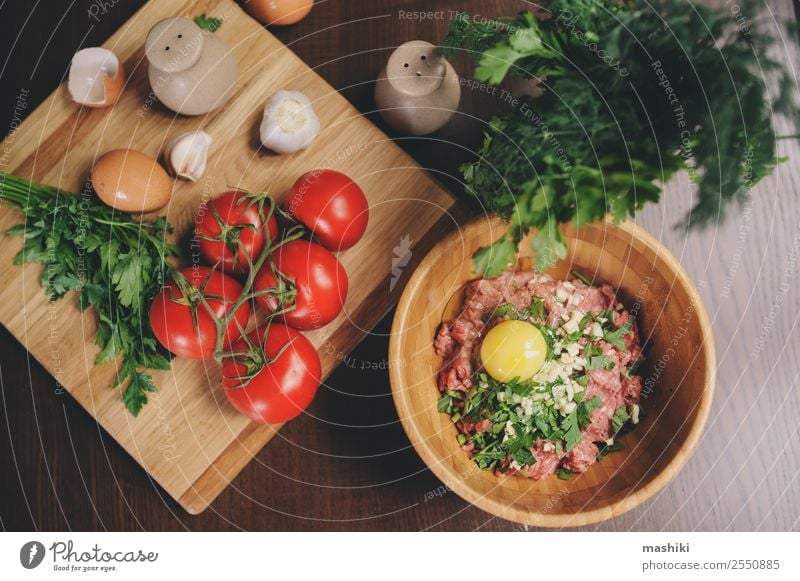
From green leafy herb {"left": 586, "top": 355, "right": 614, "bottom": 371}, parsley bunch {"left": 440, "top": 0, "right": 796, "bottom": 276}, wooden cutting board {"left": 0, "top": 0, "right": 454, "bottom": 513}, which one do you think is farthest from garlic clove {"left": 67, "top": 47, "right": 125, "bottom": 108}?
green leafy herb {"left": 586, "top": 355, "right": 614, "bottom": 371}

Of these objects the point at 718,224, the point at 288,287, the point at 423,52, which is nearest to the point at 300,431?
the point at 288,287

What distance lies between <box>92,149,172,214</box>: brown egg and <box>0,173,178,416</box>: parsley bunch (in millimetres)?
21

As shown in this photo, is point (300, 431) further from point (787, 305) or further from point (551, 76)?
point (787, 305)

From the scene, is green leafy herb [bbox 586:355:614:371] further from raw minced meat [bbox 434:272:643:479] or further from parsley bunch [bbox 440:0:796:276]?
parsley bunch [bbox 440:0:796:276]

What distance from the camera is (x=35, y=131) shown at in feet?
→ 2.61

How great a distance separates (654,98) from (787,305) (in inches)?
15.7

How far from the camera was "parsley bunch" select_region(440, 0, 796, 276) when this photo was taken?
630 millimetres

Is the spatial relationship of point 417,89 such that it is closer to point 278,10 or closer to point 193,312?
point 278,10

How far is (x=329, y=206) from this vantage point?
0.73 meters

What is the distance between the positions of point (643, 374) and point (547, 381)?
13 centimetres
